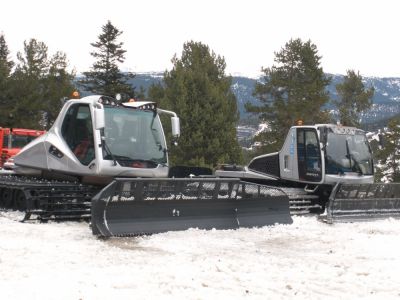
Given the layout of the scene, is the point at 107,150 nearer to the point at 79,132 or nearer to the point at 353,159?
the point at 79,132

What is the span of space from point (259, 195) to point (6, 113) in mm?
33265

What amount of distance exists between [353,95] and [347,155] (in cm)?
3719

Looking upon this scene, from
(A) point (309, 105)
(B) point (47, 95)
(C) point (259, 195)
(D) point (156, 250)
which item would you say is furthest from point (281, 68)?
(D) point (156, 250)

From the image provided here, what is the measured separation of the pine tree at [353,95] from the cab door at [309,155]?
112ft

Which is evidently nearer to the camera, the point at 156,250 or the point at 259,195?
the point at 156,250

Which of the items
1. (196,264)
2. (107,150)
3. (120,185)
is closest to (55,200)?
(107,150)

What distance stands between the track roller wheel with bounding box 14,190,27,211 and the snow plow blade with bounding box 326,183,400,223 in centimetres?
641

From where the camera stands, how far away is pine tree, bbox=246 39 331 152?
3822 cm

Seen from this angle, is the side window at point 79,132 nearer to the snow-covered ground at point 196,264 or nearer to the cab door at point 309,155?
the snow-covered ground at point 196,264

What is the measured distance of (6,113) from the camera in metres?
40.4

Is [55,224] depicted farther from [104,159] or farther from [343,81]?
[343,81]

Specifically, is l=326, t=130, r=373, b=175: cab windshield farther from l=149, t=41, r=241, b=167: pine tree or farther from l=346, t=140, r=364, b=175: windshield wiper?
l=149, t=41, r=241, b=167: pine tree

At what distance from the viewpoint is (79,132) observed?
37.6 ft

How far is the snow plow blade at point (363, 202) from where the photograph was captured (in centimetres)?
1280
